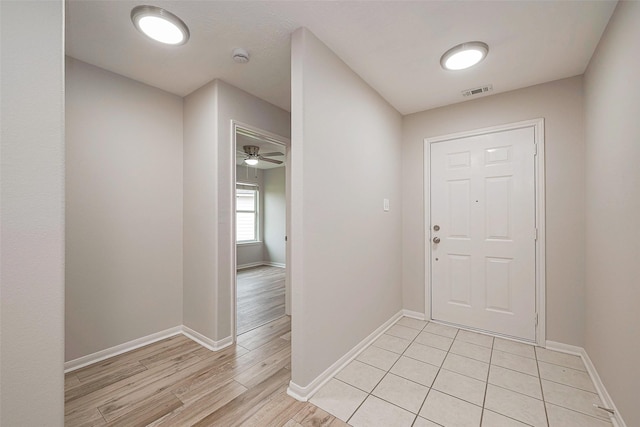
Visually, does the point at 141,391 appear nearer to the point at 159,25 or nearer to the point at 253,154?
the point at 159,25

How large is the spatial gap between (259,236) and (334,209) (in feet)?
17.4

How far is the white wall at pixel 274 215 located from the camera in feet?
22.2

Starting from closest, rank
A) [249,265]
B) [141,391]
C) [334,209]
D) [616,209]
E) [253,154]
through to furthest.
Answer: [616,209] < [141,391] < [334,209] < [253,154] < [249,265]

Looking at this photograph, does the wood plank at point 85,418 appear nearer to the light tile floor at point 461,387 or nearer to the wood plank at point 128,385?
the wood plank at point 128,385

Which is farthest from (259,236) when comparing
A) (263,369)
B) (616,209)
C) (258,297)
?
(616,209)

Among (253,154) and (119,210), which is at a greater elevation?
(253,154)

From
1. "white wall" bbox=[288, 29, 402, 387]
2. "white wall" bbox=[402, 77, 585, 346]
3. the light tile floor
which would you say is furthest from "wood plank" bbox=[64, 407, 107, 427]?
"white wall" bbox=[402, 77, 585, 346]

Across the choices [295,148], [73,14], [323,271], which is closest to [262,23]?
[295,148]

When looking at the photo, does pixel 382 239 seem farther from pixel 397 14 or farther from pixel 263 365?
pixel 397 14

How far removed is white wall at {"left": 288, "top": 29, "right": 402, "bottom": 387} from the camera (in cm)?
181

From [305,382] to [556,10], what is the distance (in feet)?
9.50

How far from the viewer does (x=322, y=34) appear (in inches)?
73.7

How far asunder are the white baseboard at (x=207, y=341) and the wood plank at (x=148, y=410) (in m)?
0.61

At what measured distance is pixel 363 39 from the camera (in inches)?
75.9
